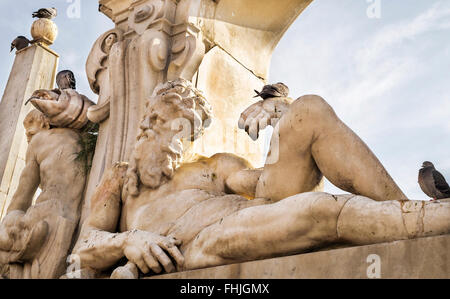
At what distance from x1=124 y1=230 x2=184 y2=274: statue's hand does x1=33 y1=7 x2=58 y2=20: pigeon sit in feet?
19.8

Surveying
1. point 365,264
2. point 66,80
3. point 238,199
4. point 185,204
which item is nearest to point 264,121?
point 238,199

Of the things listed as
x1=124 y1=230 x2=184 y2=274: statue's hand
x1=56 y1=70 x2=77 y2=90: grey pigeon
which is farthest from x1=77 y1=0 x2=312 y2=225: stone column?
x1=124 y1=230 x2=184 y2=274: statue's hand

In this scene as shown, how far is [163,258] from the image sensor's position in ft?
10.7

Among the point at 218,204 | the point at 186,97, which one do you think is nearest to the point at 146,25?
the point at 186,97

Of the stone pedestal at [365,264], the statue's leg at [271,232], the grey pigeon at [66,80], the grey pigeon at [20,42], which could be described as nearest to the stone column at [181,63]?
the grey pigeon at [66,80]

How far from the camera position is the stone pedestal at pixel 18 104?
291 inches

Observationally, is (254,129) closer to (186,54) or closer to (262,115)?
(262,115)

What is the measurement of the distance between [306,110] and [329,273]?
1.12 metres

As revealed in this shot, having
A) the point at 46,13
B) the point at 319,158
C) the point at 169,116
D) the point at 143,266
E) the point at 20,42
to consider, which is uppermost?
the point at 46,13

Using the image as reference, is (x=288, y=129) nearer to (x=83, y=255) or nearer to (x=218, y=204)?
(x=218, y=204)

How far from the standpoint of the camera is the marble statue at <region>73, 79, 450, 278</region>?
8.79 feet

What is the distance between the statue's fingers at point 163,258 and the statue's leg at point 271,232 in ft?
0.32

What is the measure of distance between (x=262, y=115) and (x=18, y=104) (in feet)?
16.9
